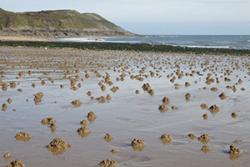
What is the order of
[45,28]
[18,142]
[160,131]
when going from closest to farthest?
[18,142] → [160,131] → [45,28]

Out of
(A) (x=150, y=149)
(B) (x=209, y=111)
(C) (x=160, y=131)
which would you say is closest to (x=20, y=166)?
(A) (x=150, y=149)

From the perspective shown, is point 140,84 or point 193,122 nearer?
point 193,122

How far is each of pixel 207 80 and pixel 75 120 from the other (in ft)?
44.4

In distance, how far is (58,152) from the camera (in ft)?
34.4

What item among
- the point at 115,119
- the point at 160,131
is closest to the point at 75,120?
the point at 115,119

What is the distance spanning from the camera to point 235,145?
11.6 m

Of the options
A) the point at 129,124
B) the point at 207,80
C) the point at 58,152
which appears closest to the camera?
the point at 58,152

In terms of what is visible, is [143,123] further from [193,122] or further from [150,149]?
[150,149]

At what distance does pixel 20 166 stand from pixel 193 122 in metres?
6.63

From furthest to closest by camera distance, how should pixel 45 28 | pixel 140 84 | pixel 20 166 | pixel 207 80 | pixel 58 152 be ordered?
1. pixel 45 28
2. pixel 207 80
3. pixel 140 84
4. pixel 58 152
5. pixel 20 166

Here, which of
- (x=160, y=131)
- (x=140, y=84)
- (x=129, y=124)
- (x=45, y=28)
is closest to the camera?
(x=160, y=131)

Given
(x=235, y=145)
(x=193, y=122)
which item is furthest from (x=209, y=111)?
(x=235, y=145)

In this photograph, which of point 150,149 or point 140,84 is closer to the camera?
point 150,149

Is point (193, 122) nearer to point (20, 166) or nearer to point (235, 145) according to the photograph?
point (235, 145)
